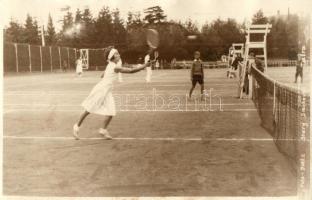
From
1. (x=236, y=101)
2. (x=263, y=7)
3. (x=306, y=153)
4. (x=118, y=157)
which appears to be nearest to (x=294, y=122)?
(x=306, y=153)

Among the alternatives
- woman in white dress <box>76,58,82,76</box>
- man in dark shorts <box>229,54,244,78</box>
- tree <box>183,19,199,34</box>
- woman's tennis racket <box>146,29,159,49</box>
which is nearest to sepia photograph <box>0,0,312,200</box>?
woman's tennis racket <box>146,29,159,49</box>

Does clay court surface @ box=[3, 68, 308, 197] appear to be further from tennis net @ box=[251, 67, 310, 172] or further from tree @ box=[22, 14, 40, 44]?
tree @ box=[22, 14, 40, 44]

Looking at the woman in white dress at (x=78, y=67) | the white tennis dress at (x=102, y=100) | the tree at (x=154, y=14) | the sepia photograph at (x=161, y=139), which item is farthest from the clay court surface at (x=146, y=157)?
the woman in white dress at (x=78, y=67)

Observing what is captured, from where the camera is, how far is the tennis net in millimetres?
6312

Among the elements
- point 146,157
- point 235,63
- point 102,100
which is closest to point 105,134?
point 102,100

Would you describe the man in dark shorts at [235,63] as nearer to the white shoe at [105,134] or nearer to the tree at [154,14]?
the tree at [154,14]

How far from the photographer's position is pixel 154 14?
318 inches

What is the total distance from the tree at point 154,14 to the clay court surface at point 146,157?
1784 millimetres

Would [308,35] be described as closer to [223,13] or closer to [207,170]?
[223,13]

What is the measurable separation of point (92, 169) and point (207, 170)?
132cm

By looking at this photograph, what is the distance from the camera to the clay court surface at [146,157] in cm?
564

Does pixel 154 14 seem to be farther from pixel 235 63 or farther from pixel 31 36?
pixel 31 36

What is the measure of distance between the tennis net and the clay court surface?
0.15m

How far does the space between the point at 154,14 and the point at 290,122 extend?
2.54m
